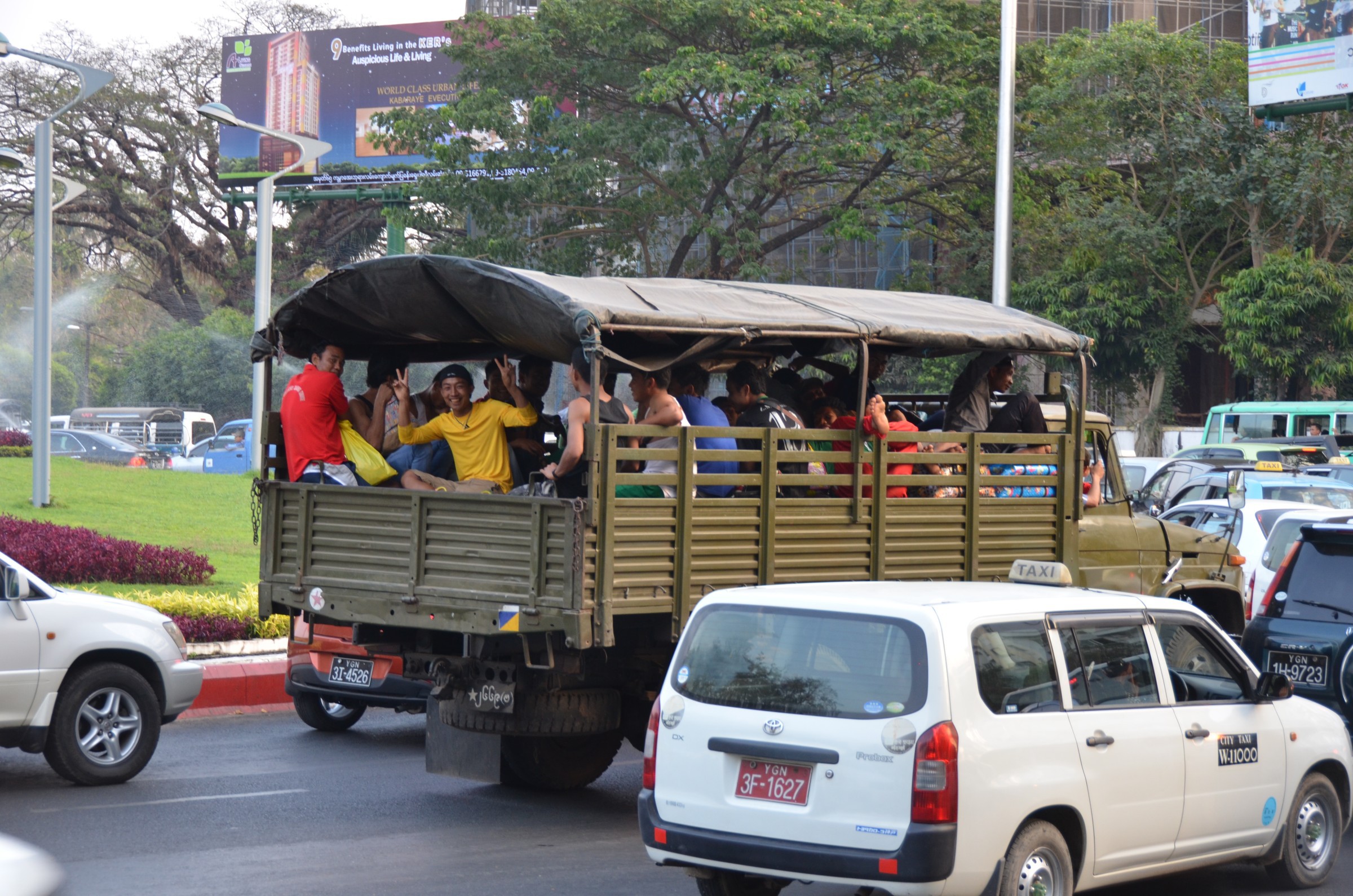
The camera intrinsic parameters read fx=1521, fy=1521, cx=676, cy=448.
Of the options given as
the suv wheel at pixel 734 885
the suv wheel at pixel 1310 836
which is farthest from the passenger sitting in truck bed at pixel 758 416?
the suv wheel at pixel 1310 836

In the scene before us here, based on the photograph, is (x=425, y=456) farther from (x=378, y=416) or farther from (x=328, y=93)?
(x=328, y=93)

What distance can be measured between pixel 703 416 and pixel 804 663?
310cm

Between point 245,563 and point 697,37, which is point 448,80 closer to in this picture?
point 697,37

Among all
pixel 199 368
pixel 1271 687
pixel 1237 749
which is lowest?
pixel 1237 749

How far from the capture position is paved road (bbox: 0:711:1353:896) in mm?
6543

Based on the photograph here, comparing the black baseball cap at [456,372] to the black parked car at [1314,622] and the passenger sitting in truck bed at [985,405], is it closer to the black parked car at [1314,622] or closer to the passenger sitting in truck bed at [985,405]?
the passenger sitting in truck bed at [985,405]

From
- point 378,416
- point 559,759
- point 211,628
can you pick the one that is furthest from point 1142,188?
point 559,759

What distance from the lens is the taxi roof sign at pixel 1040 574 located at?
21.3 ft

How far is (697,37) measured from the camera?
26703 millimetres

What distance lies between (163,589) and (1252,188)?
24.2 metres

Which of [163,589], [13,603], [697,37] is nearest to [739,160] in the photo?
[697,37]

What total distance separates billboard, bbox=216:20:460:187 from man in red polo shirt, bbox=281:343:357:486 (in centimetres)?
3794

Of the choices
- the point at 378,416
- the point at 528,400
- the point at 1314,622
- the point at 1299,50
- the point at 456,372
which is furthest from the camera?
the point at 1299,50

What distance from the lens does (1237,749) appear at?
6.22 m
